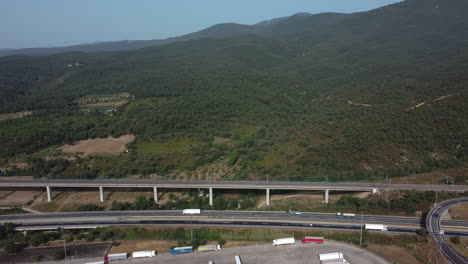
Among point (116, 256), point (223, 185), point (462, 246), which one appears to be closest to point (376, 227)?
point (462, 246)

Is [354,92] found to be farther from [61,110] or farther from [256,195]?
[61,110]

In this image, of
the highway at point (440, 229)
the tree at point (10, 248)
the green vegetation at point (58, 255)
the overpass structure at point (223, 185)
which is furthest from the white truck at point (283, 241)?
the tree at point (10, 248)

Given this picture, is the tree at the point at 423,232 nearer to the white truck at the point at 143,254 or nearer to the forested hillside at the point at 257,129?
the forested hillside at the point at 257,129

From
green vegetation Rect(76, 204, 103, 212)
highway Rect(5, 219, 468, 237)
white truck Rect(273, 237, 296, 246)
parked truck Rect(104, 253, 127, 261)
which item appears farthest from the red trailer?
green vegetation Rect(76, 204, 103, 212)

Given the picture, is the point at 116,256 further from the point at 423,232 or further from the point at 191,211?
the point at 423,232

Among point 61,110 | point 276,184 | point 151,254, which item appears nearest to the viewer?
point 151,254

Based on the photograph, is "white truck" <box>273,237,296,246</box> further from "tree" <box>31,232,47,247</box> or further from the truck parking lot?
"tree" <box>31,232,47,247</box>

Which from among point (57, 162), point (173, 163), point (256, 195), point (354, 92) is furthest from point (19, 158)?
point (354, 92)
